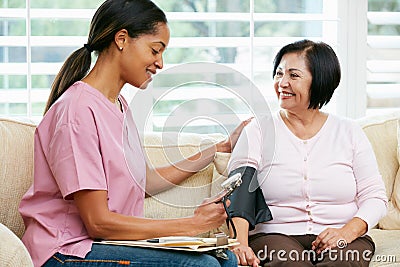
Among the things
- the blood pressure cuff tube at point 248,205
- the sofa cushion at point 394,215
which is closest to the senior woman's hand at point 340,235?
the blood pressure cuff tube at point 248,205

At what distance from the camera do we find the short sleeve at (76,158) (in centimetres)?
188

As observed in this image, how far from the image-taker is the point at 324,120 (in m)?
2.53

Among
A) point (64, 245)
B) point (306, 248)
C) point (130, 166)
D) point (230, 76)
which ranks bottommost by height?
point (306, 248)

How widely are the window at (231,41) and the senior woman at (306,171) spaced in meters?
0.32

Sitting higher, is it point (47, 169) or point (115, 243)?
point (47, 169)

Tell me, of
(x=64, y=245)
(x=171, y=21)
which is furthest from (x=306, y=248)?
(x=171, y=21)

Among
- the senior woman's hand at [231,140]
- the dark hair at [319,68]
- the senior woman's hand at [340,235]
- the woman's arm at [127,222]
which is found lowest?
the senior woman's hand at [340,235]

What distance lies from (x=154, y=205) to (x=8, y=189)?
0.47 meters

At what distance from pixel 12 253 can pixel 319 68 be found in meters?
1.20

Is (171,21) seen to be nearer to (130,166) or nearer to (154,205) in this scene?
(154,205)

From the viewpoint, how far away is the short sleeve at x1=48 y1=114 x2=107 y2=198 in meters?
1.88

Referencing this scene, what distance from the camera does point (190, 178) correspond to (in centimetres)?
249

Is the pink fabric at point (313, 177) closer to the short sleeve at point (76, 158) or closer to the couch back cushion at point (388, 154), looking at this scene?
the couch back cushion at point (388, 154)

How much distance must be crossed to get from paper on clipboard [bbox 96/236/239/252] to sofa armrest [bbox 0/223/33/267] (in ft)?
0.82
